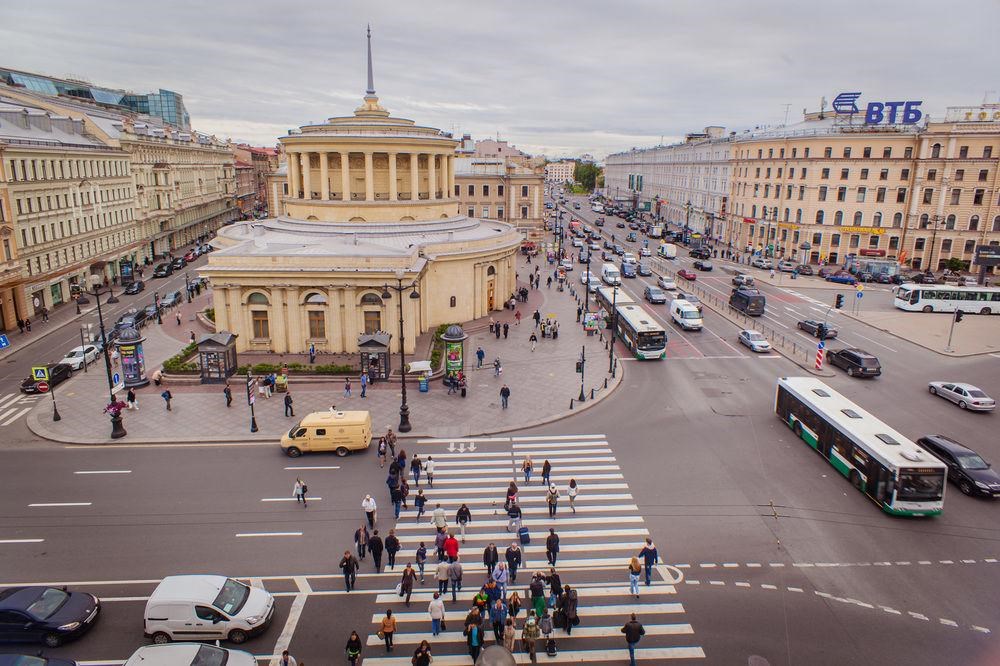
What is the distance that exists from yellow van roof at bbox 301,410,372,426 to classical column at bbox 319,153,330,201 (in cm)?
3154

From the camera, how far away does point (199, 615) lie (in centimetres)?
1634

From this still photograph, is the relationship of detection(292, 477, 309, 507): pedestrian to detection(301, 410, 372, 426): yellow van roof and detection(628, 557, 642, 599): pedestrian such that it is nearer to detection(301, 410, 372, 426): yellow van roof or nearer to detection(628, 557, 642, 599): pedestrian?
detection(301, 410, 372, 426): yellow van roof

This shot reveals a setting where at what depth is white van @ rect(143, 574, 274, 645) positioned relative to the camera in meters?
16.3

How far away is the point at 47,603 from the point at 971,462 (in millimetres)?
32961

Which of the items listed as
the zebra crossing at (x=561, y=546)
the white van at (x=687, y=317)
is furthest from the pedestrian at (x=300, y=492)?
the white van at (x=687, y=317)

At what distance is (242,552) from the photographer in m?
20.5

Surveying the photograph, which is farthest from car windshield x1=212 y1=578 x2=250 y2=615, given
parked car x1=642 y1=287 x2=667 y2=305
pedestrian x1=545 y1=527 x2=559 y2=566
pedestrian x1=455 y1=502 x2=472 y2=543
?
parked car x1=642 y1=287 x2=667 y2=305

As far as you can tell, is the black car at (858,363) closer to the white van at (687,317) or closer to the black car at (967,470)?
the white van at (687,317)

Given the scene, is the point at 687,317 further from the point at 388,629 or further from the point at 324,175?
the point at 388,629

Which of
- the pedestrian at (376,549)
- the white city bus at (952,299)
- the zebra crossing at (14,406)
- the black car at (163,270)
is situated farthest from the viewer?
the black car at (163,270)

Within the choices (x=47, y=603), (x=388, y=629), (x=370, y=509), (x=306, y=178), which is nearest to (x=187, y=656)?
(x=388, y=629)

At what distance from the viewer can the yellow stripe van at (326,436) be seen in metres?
27.4

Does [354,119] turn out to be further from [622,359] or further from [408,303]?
[622,359]

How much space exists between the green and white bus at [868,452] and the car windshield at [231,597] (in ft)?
72.6
